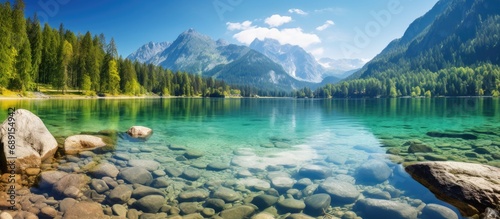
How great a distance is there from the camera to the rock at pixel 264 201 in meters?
9.77

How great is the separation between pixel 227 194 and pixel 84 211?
469 centimetres

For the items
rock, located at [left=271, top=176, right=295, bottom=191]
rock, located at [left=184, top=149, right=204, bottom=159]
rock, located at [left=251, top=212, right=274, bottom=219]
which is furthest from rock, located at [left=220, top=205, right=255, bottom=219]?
rock, located at [left=184, top=149, right=204, bottom=159]

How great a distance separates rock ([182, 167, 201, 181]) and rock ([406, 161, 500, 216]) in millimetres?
10013

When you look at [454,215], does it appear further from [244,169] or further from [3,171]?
[3,171]

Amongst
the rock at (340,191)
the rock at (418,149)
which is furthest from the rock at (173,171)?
the rock at (418,149)

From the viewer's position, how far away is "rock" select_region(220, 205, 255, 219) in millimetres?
8773

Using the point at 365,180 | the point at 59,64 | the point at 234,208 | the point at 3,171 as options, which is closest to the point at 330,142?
the point at 365,180

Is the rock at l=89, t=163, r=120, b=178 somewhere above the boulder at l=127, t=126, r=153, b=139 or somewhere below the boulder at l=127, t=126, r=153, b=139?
below

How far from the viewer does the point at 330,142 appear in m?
23.6

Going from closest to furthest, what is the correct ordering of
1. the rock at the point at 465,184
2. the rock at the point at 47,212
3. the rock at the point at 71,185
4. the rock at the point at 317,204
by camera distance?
the rock at the point at 47,212 < the rock at the point at 317,204 < the rock at the point at 465,184 < the rock at the point at 71,185

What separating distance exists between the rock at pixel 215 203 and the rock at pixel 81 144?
11.4 m

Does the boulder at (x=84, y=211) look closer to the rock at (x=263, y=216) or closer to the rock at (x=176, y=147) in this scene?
the rock at (x=263, y=216)

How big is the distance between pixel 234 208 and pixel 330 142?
16.1 metres

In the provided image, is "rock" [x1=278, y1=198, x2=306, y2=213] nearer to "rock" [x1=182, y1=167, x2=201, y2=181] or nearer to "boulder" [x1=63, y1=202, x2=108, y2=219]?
"rock" [x1=182, y1=167, x2=201, y2=181]
